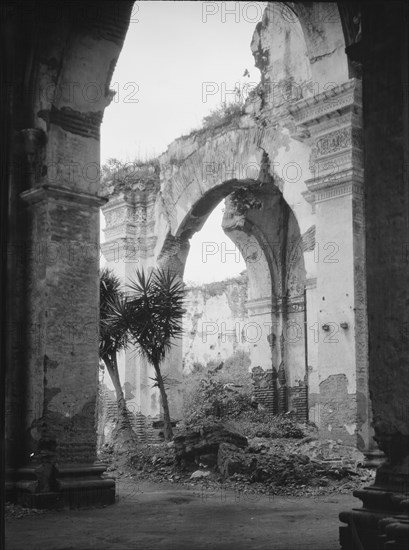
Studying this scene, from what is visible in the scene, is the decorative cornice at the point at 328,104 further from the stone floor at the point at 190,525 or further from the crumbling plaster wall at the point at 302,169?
the stone floor at the point at 190,525

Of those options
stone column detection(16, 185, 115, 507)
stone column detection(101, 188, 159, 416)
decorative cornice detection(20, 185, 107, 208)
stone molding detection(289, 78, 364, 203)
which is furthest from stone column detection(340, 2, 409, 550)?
stone column detection(101, 188, 159, 416)

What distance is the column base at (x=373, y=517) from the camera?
4059 millimetres

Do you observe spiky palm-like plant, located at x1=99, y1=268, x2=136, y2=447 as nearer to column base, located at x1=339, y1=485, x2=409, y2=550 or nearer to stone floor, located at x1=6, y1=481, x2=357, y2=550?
stone floor, located at x1=6, y1=481, x2=357, y2=550

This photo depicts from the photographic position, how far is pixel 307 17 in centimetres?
949

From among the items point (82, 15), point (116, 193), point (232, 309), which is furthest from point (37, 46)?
point (232, 309)

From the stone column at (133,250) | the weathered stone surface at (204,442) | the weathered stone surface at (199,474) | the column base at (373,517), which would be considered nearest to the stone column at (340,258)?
the weathered stone surface at (204,442)

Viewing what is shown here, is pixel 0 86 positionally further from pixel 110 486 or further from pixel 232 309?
pixel 232 309

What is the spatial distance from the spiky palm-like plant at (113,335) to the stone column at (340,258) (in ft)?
12.0

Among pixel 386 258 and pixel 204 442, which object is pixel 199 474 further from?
pixel 386 258

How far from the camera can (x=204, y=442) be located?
10141 millimetres

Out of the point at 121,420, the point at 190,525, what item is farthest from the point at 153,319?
the point at 190,525

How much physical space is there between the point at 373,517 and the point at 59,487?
11.8ft

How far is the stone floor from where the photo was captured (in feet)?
17.1

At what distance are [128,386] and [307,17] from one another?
9391mm
